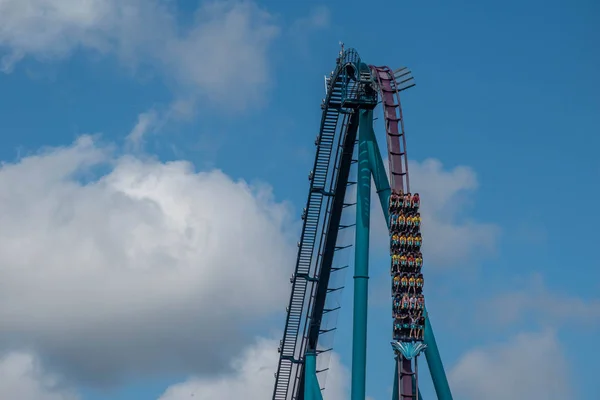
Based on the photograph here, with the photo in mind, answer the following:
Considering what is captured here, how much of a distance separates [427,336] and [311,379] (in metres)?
10.5

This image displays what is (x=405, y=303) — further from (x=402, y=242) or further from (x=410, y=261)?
(x=402, y=242)

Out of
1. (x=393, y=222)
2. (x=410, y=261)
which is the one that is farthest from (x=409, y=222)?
(x=410, y=261)

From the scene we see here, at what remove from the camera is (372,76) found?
56.1 metres

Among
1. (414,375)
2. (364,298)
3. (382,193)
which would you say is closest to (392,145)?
(382,193)

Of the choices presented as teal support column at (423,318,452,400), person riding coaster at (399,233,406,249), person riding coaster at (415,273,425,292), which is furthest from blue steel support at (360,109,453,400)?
person riding coaster at (399,233,406,249)

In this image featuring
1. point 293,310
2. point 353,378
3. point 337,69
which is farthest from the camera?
point 293,310

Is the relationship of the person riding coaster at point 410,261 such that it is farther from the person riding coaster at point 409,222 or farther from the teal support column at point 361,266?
the teal support column at point 361,266

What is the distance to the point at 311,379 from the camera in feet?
202

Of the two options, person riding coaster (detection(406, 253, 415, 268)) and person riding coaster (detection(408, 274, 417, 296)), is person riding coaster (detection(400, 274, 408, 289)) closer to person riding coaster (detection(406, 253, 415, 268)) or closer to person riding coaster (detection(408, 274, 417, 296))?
person riding coaster (detection(408, 274, 417, 296))

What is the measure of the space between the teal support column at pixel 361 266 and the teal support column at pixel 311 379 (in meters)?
7.52

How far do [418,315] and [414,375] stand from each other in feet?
7.90

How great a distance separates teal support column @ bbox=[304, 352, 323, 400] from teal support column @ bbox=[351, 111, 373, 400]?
752 centimetres

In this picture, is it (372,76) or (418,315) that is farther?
(372,76)

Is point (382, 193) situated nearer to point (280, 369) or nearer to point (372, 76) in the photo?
point (372, 76)
